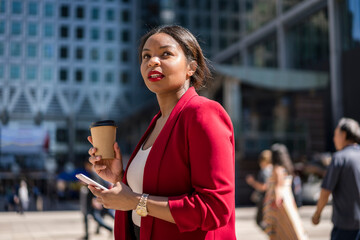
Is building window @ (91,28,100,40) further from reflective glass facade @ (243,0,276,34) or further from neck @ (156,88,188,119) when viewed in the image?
neck @ (156,88,188,119)

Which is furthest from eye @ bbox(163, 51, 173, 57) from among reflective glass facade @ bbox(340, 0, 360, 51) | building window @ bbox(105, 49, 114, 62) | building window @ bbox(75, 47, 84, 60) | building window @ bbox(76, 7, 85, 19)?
building window @ bbox(76, 7, 85, 19)

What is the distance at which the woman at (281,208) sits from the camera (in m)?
5.16

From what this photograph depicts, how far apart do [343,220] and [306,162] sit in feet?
63.6

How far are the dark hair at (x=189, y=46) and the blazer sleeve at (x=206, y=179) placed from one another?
42 cm

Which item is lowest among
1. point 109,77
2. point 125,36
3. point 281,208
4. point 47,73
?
point 281,208

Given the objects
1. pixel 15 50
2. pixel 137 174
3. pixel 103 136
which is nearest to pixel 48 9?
pixel 15 50

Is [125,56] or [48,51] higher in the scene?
[48,51]

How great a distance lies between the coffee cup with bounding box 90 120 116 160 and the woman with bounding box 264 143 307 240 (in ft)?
11.3

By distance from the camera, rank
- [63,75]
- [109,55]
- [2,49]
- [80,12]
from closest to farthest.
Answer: [2,49] < [63,75] < [80,12] < [109,55]

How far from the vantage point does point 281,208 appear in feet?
18.1

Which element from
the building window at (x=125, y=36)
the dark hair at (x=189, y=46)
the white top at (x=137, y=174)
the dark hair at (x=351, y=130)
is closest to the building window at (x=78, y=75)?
the building window at (x=125, y=36)

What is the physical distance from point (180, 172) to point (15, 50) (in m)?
58.2

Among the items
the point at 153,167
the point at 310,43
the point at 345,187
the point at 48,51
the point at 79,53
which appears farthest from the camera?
the point at 79,53

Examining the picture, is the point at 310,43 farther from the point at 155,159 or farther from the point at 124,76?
the point at 124,76
